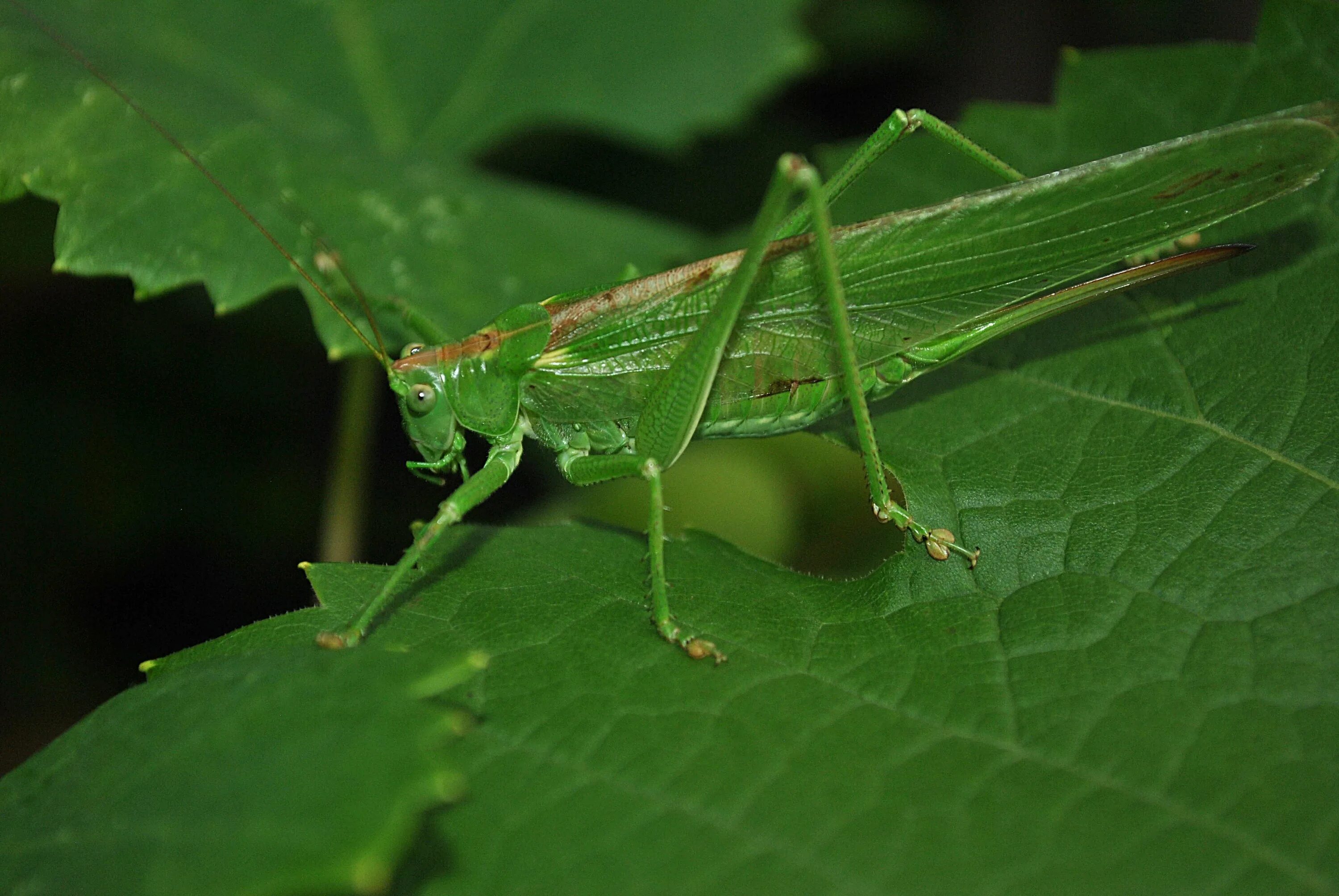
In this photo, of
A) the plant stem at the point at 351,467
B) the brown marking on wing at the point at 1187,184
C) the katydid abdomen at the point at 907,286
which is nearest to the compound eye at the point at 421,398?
the katydid abdomen at the point at 907,286

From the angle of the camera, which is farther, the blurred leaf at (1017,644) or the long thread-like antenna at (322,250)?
the long thread-like antenna at (322,250)

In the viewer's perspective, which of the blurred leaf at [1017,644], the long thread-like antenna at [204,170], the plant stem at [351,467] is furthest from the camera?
the plant stem at [351,467]

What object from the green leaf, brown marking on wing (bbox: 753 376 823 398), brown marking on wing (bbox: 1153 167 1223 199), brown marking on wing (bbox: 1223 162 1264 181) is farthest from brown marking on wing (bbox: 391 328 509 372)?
brown marking on wing (bbox: 1223 162 1264 181)

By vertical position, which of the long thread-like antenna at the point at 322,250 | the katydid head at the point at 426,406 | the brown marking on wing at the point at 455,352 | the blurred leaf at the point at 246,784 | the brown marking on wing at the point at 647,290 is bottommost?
the blurred leaf at the point at 246,784

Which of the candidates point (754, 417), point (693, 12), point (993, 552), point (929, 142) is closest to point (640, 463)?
point (754, 417)

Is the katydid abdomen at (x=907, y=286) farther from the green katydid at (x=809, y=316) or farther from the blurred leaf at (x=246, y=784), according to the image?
the blurred leaf at (x=246, y=784)

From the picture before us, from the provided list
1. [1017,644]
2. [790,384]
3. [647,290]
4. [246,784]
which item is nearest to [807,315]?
[790,384]

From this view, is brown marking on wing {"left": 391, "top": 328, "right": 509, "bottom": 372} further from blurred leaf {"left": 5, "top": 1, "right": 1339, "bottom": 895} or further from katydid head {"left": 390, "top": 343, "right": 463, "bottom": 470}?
blurred leaf {"left": 5, "top": 1, "right": 1339, "bottom": 895}
